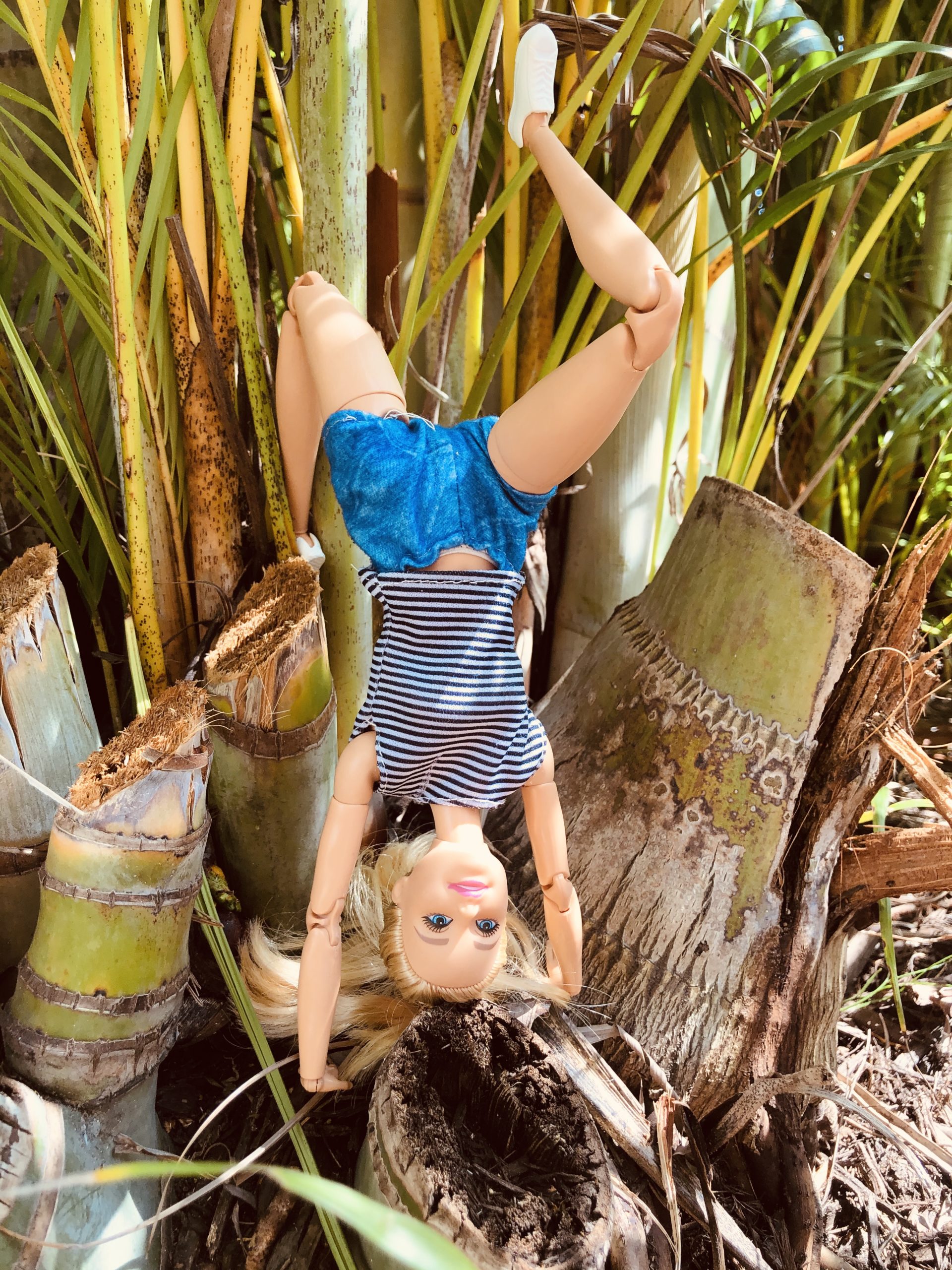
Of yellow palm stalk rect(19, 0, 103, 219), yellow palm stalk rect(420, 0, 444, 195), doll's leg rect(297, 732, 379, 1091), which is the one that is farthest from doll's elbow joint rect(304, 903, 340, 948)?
yellow palm stalk rect(420, 0, 444, 195)

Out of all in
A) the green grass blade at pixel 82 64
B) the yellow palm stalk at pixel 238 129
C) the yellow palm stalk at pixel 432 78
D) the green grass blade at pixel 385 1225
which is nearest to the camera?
the green grass blade at pixel 385 1225

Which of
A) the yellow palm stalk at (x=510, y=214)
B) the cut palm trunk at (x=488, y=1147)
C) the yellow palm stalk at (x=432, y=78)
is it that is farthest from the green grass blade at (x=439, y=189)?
the cut palm trunk at (x=488, y=1147)

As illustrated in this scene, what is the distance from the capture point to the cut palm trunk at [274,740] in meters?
0.73

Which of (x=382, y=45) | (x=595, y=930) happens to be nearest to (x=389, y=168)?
(x=382, y=45)

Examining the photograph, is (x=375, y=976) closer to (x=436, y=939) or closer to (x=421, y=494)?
(x=436, y=939)

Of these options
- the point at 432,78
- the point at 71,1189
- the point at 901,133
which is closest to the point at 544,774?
the point at 71,1189

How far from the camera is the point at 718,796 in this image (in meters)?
0.86

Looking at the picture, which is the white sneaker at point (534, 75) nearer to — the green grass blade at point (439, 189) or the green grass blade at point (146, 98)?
the green grass blade at point (439, 189)

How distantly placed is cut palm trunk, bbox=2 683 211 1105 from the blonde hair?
0.42 feet

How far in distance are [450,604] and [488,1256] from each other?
40 cm

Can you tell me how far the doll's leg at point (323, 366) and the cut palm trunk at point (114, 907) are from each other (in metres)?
0.23

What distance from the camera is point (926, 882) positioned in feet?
2.88

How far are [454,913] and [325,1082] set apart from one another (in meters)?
0.18

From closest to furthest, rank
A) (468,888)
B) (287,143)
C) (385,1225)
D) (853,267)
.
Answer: (385,1225) → (468,888) → (287,143) → (853,267)
